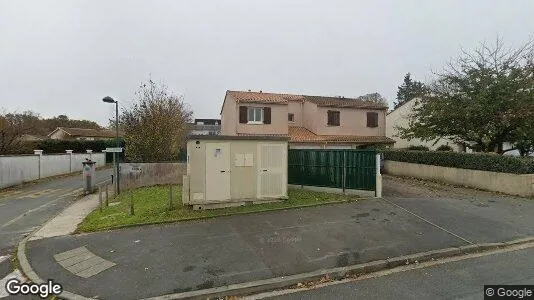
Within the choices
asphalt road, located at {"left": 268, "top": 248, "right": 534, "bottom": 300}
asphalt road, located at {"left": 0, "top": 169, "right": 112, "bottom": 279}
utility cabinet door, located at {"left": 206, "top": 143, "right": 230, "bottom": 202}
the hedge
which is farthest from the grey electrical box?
the hedge

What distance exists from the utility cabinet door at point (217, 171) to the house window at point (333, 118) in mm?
15660

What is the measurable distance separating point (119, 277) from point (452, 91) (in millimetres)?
18309

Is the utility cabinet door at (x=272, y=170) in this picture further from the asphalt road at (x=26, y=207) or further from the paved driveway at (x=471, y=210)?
the asphalt road at (x=26, y=207)

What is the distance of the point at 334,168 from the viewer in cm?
1105

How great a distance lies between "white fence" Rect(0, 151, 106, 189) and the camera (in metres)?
17.2

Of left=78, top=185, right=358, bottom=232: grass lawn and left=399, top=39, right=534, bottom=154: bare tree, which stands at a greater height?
left=399, top=39, right=534, bottom=154: bare tree

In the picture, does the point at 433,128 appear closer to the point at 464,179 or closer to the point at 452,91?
the point at 452,91

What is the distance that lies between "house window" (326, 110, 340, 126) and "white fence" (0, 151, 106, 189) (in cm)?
2172

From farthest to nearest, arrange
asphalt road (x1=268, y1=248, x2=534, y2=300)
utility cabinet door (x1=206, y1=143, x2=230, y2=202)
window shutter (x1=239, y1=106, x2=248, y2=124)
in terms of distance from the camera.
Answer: window shutter (x1=239, y1=106, x2=248, y2=124) < utility cabinet door (x1=206, y1=143, x2=230, y2=202) < asphalt road (x1=268, y1=248, x2=534, y2=300)

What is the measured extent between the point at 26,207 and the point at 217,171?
910 cm

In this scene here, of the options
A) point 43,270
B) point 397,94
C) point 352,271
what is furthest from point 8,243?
point 397,94

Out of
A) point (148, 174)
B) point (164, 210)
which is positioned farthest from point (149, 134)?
point (164, 210)

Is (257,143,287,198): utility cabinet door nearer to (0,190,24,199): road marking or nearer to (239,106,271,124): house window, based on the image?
(239,106,271,124): house window

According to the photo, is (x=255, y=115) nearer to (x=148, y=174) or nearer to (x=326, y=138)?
(x=326, y=138)
